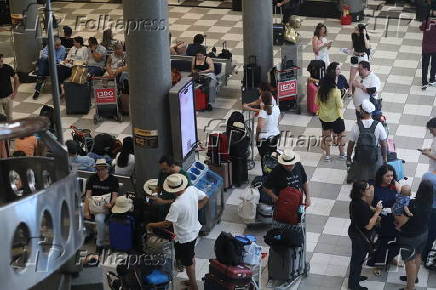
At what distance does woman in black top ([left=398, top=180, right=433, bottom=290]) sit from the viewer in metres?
9.61

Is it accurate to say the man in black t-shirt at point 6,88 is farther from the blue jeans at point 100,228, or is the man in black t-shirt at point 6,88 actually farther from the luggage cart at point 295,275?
the luggage cart at point 295,275

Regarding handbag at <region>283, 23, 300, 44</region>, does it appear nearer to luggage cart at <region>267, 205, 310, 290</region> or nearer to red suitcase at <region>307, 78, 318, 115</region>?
red suitcase at <region>307, 78, 318, 115</region>

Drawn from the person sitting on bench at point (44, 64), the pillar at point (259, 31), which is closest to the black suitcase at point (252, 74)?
the pillar at point (259, 31)

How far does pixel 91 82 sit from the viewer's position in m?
16.6

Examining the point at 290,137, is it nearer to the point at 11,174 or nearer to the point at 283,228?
the point at 283,228

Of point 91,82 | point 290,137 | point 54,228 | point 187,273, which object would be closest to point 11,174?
point 54,228

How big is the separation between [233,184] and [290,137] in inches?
87.6

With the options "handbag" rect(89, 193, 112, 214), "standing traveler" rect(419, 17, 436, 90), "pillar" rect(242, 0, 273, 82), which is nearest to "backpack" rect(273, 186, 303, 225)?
"handbag" rect(89, 193, 112, 214)

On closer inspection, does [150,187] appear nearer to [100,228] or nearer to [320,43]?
[100,228]

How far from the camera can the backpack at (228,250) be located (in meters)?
9.37

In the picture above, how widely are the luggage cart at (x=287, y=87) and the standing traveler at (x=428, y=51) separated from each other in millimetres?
2683

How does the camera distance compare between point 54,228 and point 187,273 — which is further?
point 187,273

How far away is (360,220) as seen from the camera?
9781mm

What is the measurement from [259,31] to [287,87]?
121 centimetres
